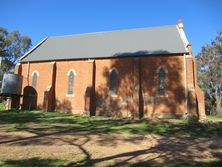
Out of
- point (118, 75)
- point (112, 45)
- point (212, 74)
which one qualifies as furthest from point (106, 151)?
point (212, 74)

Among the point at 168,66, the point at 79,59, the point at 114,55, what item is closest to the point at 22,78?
the point at 79,59

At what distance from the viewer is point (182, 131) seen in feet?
62.7

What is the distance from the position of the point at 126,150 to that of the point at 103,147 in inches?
50.6

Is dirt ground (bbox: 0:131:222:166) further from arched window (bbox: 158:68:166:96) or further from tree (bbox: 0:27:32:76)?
tree (bbox: 0:27:32:76)

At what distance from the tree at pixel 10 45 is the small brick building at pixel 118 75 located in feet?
87.4

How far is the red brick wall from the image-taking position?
26.5 m

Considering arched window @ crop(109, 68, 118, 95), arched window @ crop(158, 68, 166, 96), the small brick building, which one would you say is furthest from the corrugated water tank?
arched window @ crop(158, 68, 166, 96)

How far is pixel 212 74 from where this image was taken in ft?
169

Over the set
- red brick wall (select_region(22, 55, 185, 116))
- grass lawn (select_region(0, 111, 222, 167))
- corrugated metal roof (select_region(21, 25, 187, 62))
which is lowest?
grass lawn (select_region(0, 111, 222, 167))

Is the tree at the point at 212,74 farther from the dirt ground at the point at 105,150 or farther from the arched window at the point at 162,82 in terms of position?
the dirt ground at the point at 105,150

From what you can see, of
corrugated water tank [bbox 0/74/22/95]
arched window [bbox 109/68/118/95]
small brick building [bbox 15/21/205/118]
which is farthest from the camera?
corrugated water tank [bbox 0/74/22/95]

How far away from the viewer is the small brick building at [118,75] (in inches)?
1038

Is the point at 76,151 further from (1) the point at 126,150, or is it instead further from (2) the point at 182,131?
(2) the point at 182,131

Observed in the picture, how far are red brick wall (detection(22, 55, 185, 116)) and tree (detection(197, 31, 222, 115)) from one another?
26.7 metres
